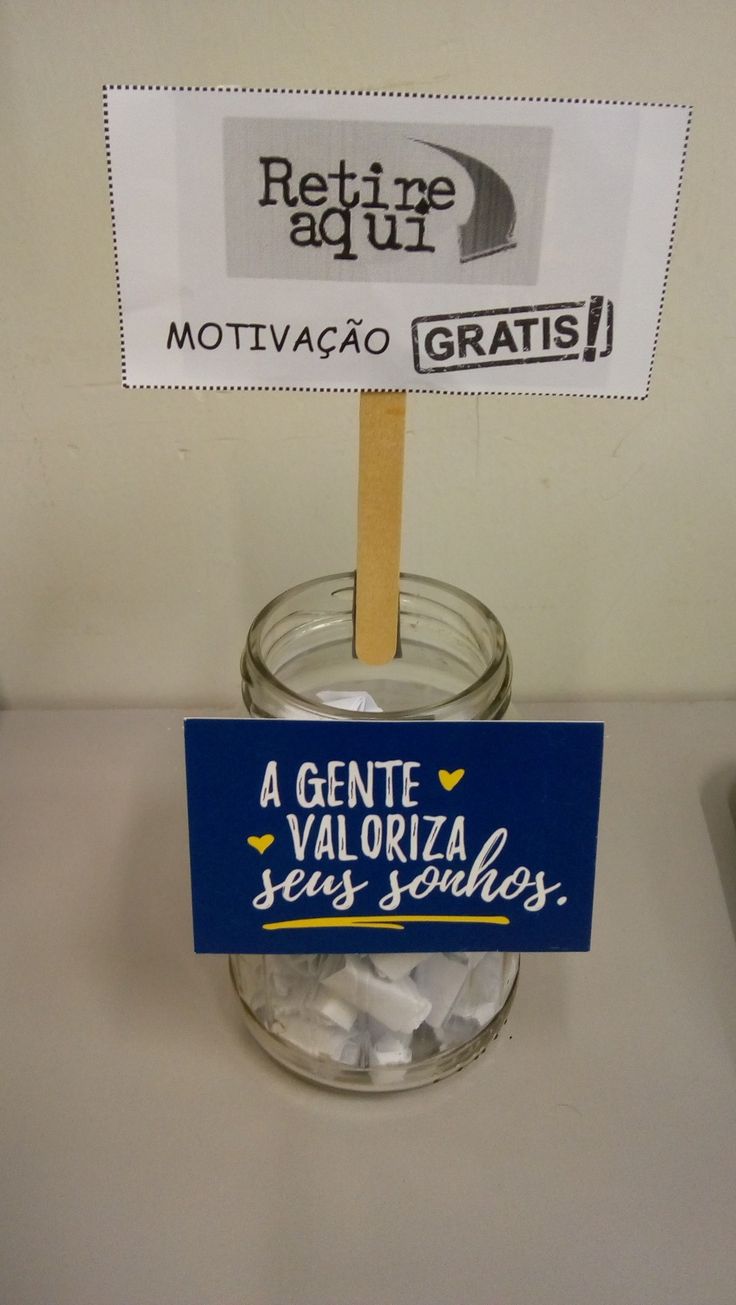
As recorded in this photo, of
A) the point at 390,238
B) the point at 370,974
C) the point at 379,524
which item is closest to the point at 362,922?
the point at 370,974

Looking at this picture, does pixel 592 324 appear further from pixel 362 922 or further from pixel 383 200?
pixel 362 922

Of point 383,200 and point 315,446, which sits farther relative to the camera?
point 315,446

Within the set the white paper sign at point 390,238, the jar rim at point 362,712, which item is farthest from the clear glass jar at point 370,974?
the white paper sign at point 390,238

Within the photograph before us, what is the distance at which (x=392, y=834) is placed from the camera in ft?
1.38

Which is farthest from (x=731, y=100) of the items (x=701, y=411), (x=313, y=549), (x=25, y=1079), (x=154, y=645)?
(x=25, y=1079)

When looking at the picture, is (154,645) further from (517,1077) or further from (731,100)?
(731,100)

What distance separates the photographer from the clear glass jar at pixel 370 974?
1.46ft

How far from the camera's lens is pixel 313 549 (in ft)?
2.16

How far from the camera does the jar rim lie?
0.42 metres

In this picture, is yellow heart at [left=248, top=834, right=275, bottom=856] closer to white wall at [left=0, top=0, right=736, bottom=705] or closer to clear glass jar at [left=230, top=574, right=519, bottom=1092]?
clear glass jar at [left=230, top=574, right=519, bottom=1092]

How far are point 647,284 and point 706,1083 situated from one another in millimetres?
362

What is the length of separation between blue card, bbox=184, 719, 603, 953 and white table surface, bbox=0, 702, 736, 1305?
3.4 inches

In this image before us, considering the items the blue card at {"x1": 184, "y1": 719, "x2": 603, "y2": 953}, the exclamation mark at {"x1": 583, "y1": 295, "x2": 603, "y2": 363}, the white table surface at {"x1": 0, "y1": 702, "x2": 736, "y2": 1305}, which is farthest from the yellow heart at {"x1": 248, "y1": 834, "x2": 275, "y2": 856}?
the exclamation mark at {"x1": 583, "y1": 295, "x2": 603, "y2": 363}

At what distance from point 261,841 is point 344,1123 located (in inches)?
5.7
